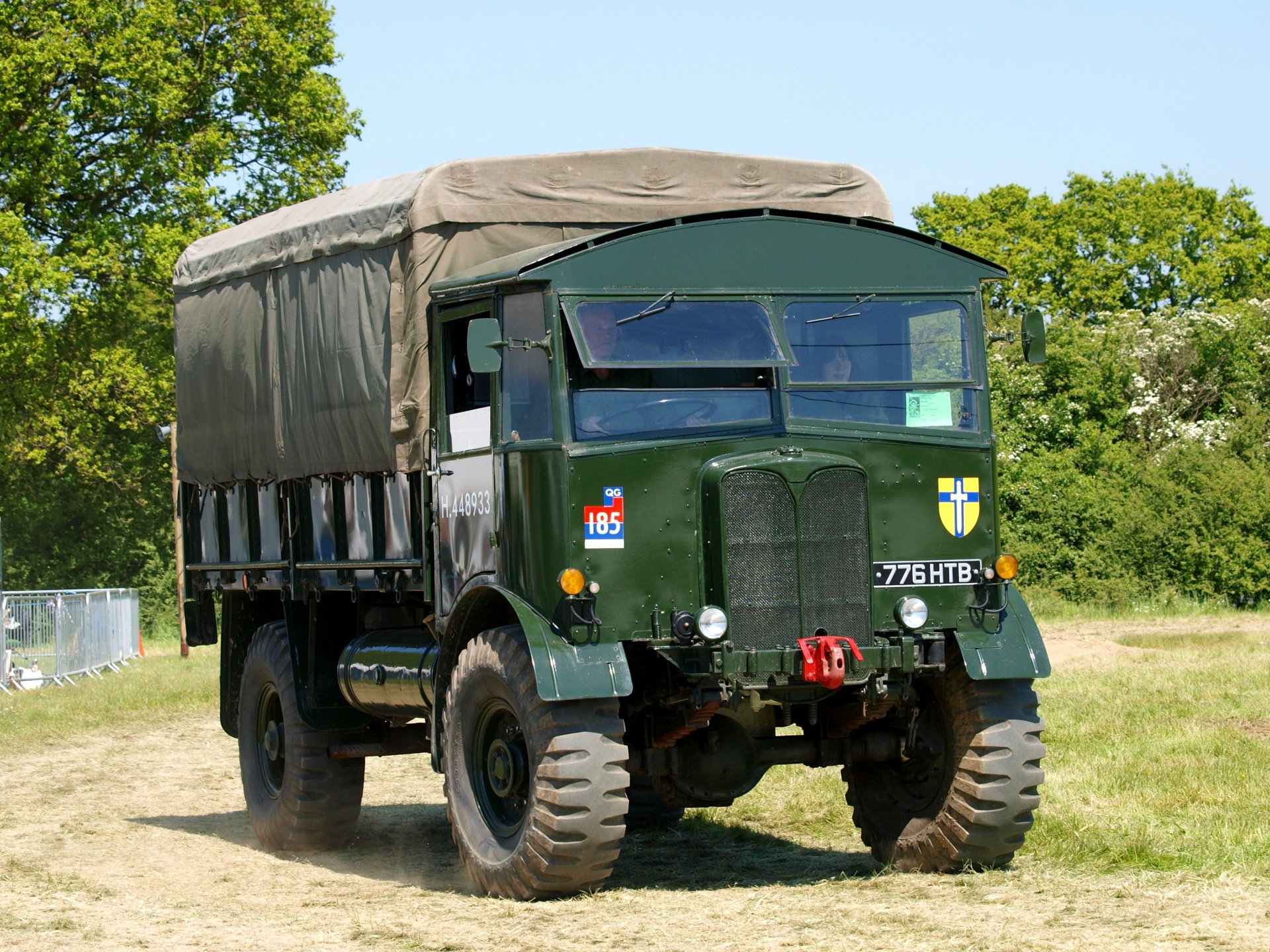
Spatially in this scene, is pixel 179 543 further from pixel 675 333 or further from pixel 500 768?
pixel 675 333

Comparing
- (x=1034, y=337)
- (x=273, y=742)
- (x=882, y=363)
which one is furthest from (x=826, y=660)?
(x=273, y=742)

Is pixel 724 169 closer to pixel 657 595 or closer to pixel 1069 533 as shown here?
pixel 657 595

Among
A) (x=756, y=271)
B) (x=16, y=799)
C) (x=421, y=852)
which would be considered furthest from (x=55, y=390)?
(x=756, y=271)

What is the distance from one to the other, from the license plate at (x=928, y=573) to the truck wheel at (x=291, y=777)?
4553mm

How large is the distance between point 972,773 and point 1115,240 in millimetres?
57201

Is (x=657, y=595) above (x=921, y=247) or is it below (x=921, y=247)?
below

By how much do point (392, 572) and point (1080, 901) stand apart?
450cm

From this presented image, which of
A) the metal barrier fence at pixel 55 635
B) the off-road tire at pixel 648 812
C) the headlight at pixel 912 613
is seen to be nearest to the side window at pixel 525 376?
the headlight at pixel 912 613

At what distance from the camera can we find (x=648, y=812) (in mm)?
12828

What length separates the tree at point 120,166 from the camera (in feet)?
119

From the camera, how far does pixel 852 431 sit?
30.9 ft

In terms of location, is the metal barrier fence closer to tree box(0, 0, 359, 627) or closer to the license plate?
tree box(0, 0, 359, 627)

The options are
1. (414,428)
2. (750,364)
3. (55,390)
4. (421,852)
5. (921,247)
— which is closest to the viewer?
(750,364)

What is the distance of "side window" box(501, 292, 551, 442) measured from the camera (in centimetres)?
927
